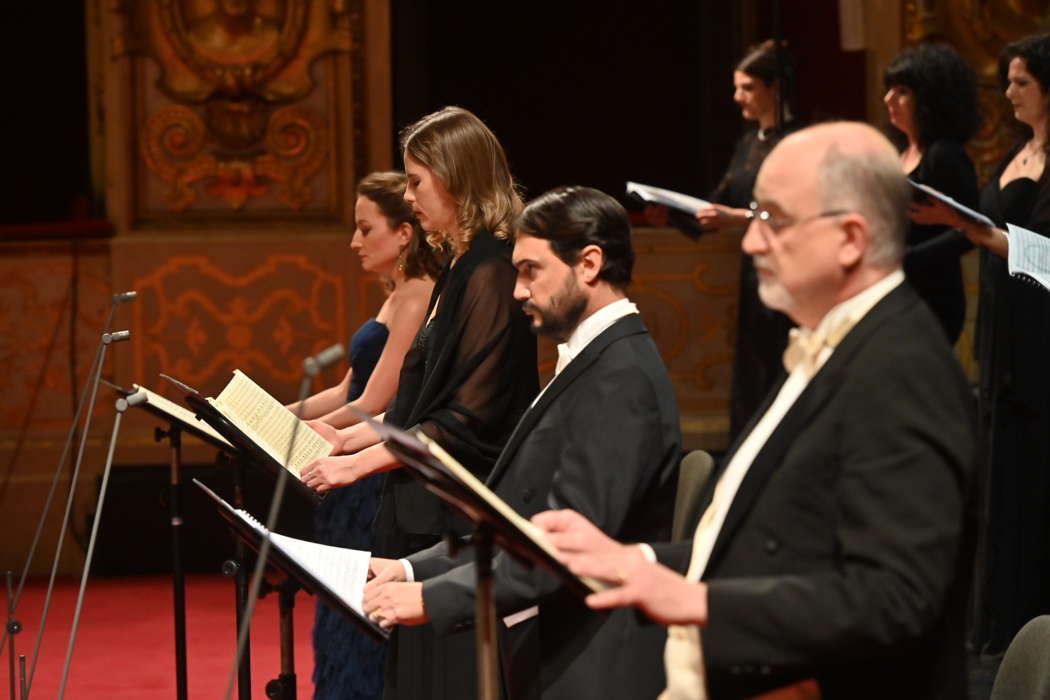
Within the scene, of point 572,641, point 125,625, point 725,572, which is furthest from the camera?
point 125,625

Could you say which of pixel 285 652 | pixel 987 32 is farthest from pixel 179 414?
pixel 987 32

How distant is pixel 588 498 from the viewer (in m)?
2.49

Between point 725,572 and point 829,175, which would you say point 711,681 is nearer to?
point 725,572

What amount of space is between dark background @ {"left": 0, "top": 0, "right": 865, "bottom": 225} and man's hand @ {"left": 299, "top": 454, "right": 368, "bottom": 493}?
3737mm

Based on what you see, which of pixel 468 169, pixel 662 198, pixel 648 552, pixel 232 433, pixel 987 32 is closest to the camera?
pixel 648 552

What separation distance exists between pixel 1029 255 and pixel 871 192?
6.92 ft

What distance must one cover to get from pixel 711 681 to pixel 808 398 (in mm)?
341

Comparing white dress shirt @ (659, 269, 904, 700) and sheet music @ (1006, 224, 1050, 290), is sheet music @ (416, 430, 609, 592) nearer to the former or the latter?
white dress shirt @ (659, 269, 904, 700)

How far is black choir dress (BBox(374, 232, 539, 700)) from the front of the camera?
3.29m

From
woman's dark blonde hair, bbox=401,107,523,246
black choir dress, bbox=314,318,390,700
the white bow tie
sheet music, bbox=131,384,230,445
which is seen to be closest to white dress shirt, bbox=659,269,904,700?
the white bow tie

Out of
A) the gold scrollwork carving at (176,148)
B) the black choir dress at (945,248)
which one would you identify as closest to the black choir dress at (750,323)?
the black choir dress at (945,248)

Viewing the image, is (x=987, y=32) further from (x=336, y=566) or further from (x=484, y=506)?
(x=484, y=506)

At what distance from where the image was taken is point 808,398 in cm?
180

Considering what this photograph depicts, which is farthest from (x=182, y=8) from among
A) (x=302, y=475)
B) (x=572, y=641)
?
(x=572, y=641)
